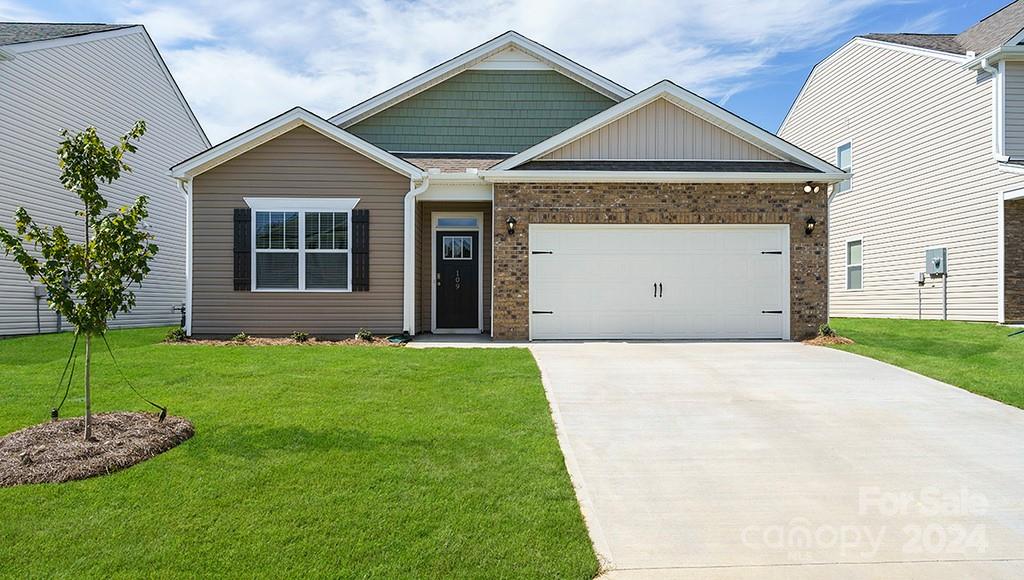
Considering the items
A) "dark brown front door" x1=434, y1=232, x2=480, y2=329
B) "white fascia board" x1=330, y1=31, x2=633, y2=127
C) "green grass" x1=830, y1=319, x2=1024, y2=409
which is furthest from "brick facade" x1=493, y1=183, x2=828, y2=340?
"white fascia board" x1=330, y1=31, x2=633, y2=127

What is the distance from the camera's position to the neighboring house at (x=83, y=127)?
486 inches

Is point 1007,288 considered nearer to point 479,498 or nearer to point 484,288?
point 484,288

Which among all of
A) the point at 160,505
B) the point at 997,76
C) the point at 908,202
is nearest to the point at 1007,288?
the point at 908,202

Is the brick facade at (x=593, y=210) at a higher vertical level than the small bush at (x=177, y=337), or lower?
higher

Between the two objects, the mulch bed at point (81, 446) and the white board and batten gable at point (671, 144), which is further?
the white board and batten gable at point (671, 144)

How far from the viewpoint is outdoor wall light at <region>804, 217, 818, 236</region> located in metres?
10.7

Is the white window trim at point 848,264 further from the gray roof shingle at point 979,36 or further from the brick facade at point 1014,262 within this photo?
the gray roof shingle at point 979,36

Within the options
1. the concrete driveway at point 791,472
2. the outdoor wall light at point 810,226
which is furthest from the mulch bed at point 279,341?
the outdoor wall light at point 810,226

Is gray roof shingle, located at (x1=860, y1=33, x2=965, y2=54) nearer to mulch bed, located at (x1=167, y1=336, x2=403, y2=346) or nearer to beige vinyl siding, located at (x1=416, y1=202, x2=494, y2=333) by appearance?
beige vinyl siding, located at (x1=416, y1=202, x2=494, y2=333)

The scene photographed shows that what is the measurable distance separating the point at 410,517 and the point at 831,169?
10.1 m

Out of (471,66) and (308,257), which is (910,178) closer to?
(471,66)

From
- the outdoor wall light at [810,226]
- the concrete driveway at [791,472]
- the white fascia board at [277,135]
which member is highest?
the white fascia board at [277,135]

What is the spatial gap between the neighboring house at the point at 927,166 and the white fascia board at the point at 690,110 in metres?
1.26

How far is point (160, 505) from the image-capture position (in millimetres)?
3654
